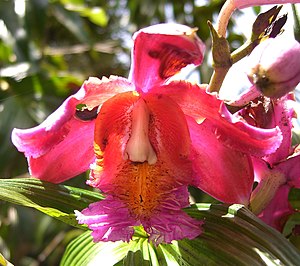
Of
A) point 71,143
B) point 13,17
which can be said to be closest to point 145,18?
point 13,17

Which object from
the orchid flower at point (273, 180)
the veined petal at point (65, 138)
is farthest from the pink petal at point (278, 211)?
the veined petal at point (65, 138)

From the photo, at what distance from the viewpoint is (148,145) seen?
2.19 ft

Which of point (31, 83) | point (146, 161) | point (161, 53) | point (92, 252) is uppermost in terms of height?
point (31, 83)

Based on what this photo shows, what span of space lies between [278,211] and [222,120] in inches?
6.1

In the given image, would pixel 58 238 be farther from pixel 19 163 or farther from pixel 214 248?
pixel 214 248

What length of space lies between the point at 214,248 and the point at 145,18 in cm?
225

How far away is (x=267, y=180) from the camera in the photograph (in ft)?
2.22

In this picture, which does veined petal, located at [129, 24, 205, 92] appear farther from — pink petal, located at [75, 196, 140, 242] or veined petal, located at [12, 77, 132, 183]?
pink petal, located at [75, 196, 140, 242]

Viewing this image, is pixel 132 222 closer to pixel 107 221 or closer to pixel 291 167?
pixel 107 221

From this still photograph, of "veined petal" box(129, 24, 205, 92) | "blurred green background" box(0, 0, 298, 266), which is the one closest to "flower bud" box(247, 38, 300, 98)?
"veined petal" box(129, 24, 205, 92)

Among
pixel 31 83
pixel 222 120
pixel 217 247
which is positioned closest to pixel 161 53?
pixel 222 120

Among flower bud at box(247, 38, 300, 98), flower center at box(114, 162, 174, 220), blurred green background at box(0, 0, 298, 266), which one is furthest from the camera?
blurred green background at box(0, 0, 298, 266)

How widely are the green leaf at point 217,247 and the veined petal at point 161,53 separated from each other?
15cm

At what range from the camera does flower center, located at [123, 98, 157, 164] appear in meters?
0.66
